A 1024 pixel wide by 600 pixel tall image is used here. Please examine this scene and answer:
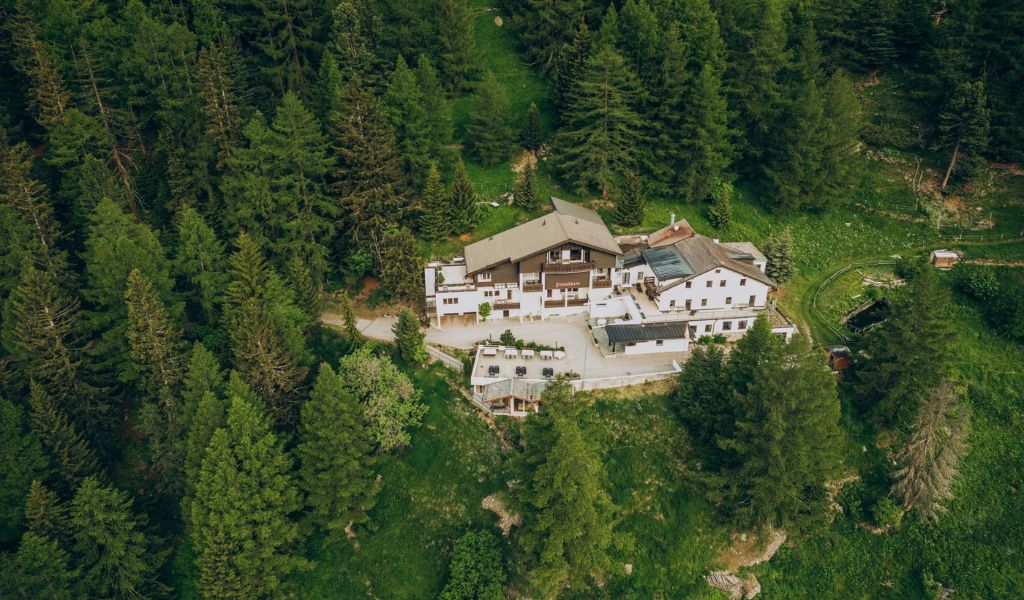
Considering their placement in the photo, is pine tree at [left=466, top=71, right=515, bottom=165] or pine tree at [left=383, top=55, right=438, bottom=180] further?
pine tree at [left=466, top=71, right=515, bottom=165]

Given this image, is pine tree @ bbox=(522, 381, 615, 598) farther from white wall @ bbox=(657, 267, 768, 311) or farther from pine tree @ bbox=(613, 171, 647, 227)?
pine tree @ bbox=(613, 171, 647, 227)

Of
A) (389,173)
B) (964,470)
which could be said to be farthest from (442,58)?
(964,470)

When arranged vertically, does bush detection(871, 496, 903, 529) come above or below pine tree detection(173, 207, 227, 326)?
below

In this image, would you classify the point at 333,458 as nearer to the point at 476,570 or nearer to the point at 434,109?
the point at 476,570

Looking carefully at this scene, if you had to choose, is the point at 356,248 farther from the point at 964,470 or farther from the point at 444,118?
the point at 964,470

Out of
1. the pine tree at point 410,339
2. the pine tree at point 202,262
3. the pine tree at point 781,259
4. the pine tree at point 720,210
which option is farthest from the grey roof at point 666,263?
the pine tree at point 202,262

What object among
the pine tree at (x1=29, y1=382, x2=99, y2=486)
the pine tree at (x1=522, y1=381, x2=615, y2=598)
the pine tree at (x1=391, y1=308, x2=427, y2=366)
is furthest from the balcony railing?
the pine tree at (x1=29, y1=382, x2=99, y2=486)
